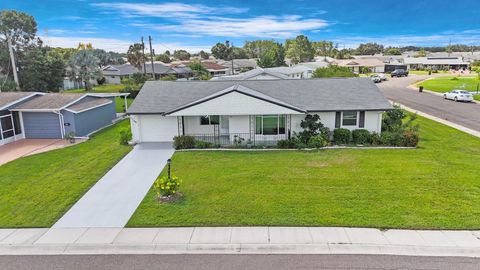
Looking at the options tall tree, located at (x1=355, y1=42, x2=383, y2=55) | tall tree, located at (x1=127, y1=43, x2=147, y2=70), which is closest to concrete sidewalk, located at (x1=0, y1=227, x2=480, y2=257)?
tall tree, located at (x1=127, y1=43, x2=147, y2=70)

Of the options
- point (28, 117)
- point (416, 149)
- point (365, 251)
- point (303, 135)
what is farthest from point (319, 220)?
point (28, 117)

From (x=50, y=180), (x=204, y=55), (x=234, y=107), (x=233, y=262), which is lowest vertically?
(x=233, y=262)

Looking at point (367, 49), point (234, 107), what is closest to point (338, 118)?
point (234, 107)

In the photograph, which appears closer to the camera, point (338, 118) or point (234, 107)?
point (234, 107)

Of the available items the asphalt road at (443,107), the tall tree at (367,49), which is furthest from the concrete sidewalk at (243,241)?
the tall tree at (367,49)

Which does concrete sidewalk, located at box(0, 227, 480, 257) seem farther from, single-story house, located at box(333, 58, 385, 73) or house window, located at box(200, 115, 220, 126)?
single-story house, located at box(333, 58, 385, 73)

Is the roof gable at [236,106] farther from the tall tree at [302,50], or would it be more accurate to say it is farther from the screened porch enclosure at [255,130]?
the tall tree at [302,50]

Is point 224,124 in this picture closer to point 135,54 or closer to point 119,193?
point 119,193
